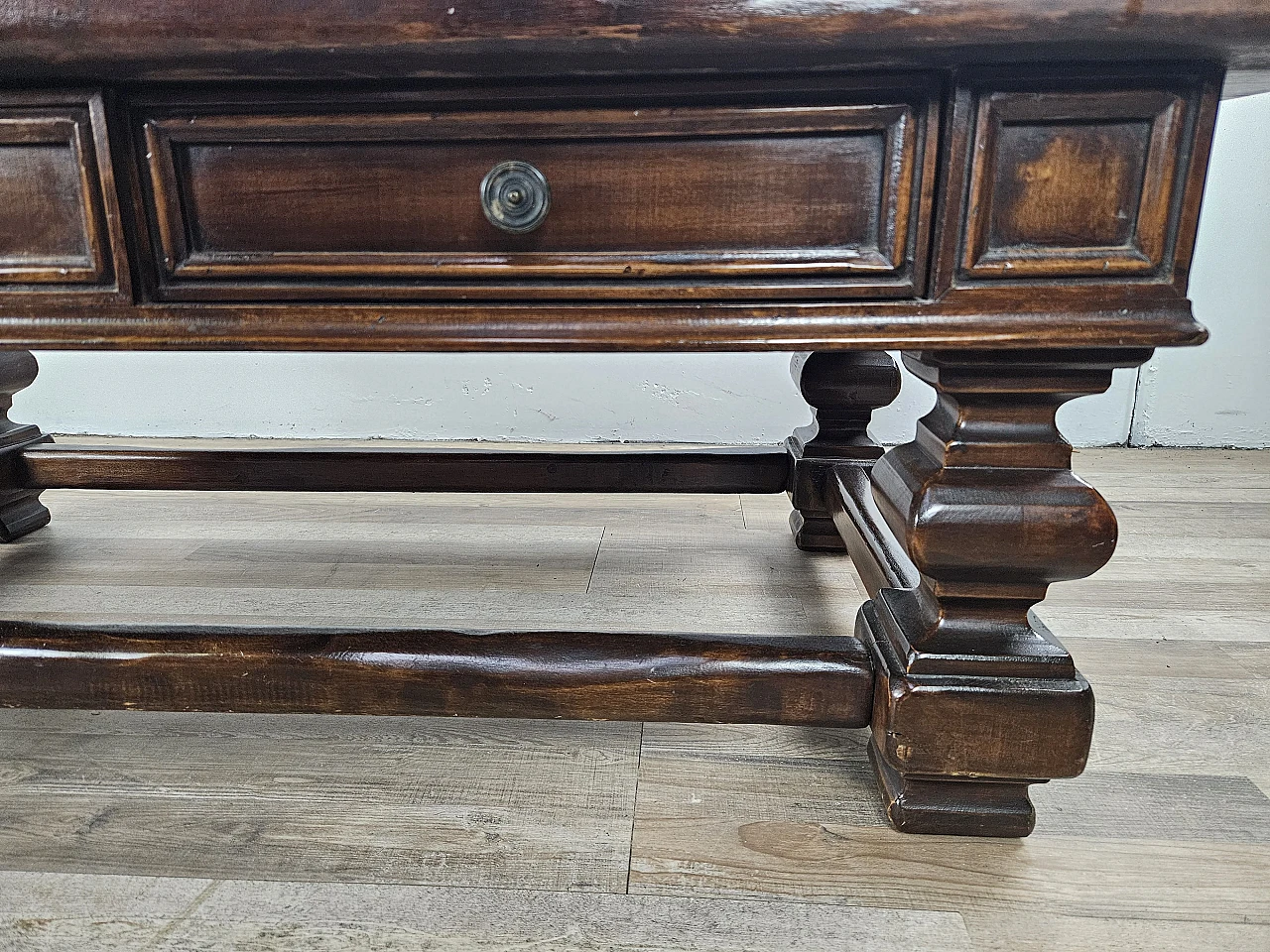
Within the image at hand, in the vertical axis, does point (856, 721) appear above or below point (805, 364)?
below

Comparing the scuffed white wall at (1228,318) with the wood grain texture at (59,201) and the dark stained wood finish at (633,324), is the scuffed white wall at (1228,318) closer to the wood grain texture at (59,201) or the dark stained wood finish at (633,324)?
the dark stained wood finish at (633,324)

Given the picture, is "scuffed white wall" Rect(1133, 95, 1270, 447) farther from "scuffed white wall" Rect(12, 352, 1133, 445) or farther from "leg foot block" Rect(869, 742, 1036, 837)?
"leg foot block" Rect(869, 742, 1036, 837)

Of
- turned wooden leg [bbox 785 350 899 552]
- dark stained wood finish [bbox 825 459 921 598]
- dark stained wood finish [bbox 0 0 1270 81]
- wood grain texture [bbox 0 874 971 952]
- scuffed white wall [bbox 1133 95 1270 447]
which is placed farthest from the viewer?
scuffed white wall [bbox 1133 95 1270 447]

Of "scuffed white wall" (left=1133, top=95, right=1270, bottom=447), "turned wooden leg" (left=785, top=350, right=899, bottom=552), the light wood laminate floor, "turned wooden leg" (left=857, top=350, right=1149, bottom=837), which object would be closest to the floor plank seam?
the light wood laminate floor

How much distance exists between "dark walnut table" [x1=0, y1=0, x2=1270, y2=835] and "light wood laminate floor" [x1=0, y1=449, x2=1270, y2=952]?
10 cm

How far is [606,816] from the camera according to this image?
24.8 inches

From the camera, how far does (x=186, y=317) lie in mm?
516

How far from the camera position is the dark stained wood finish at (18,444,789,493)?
1.10 metres

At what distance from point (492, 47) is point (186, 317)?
0.24 m

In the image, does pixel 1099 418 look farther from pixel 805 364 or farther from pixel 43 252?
pixel 43 252

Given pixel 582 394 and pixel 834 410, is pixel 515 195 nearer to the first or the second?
pixel 834 410

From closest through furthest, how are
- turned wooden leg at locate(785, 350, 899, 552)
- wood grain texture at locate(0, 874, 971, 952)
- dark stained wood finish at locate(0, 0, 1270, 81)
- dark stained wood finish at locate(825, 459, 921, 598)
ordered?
dark stained wood finish at locate(0, 0, 1270, 81) → wood grain texture at locate(0, 874, 971, 952) → dark stained wood finish at locate(825, 459, 921, 598) → turned wooden leg at locate(785, 350, 899, 552)

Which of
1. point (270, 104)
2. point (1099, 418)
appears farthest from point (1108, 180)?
point (1099, 418)

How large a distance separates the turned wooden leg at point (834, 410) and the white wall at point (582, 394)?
71 cm
